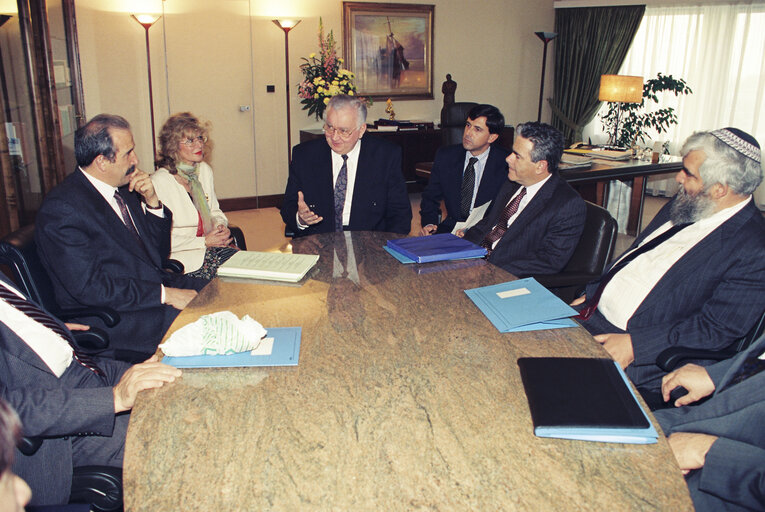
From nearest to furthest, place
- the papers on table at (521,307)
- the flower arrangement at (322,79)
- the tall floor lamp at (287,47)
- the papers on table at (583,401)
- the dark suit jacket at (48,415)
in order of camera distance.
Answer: the papers on table at (583,401) → the dark suit jacket at (48,415) → the papers on table at (521,307) → the tall floor lamp at (287,47) → the flower arrangement at (322,79)

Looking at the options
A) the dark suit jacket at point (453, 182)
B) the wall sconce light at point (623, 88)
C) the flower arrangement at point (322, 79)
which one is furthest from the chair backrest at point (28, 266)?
the wall sconce light at point (623, 88)

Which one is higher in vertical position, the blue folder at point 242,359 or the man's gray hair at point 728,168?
the man's gray hair at point 728,168

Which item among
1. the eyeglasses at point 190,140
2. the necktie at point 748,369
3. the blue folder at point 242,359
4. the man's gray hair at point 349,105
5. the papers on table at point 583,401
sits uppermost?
the man's gray hair at point 349,105

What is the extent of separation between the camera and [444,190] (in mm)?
3922

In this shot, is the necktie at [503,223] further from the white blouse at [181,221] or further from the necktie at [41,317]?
the necktie at [41,317]

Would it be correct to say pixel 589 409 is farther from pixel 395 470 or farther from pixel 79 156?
pixel 79 156

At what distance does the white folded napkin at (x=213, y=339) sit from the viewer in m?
1.53

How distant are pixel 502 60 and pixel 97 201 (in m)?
7.13

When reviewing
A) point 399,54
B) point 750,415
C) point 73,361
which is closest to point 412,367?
point 750,415

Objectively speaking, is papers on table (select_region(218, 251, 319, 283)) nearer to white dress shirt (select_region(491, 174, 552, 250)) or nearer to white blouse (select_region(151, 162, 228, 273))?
white blouse (select_region(151, 162, 228, 273))

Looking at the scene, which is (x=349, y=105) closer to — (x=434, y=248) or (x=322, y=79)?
(x=434, y=248)

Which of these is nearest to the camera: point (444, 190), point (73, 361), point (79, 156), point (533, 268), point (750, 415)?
point (750, 415)

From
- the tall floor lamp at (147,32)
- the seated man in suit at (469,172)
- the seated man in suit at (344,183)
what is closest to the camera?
the seated man in suit at (344,183)

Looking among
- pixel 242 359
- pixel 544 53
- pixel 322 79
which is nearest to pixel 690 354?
pixel 242 359
